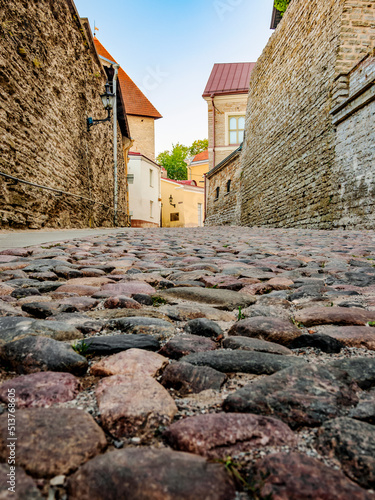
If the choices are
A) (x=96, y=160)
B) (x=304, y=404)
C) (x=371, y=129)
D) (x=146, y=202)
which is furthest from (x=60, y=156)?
(x=146, y=202)

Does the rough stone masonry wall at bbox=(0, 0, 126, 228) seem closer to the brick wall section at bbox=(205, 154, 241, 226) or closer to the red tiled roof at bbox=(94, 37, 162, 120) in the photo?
the brick wall section at bbox=(205, 154, 241, 226)

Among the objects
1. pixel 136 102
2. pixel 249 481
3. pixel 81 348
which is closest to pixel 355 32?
pixel 81 348

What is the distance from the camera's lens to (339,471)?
501mm

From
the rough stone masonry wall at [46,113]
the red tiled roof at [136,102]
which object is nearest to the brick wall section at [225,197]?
the rough stone masonry wall at [46,113]

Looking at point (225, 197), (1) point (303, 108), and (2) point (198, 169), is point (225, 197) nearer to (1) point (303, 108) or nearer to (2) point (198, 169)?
(1) point (303, 108)

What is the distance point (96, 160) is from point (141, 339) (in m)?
10.2

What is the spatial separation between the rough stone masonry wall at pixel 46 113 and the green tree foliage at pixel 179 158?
27.5 metres

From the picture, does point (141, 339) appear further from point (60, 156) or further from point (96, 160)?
point (96, 160)

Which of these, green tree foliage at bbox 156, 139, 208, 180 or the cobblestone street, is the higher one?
green tree foliage at bbox 156, 139, 208, 180

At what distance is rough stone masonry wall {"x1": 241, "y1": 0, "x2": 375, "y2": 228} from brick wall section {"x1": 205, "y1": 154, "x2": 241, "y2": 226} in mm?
2339

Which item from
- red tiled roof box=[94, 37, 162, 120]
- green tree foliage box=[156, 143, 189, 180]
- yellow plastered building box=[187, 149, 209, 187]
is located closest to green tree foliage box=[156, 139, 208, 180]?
green tree foliage box=[156, 143, 189, 180]

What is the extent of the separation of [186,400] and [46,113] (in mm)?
6792

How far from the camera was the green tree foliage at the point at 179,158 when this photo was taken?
37500 millimetres

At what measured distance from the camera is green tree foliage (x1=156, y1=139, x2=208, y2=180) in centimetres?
3750
